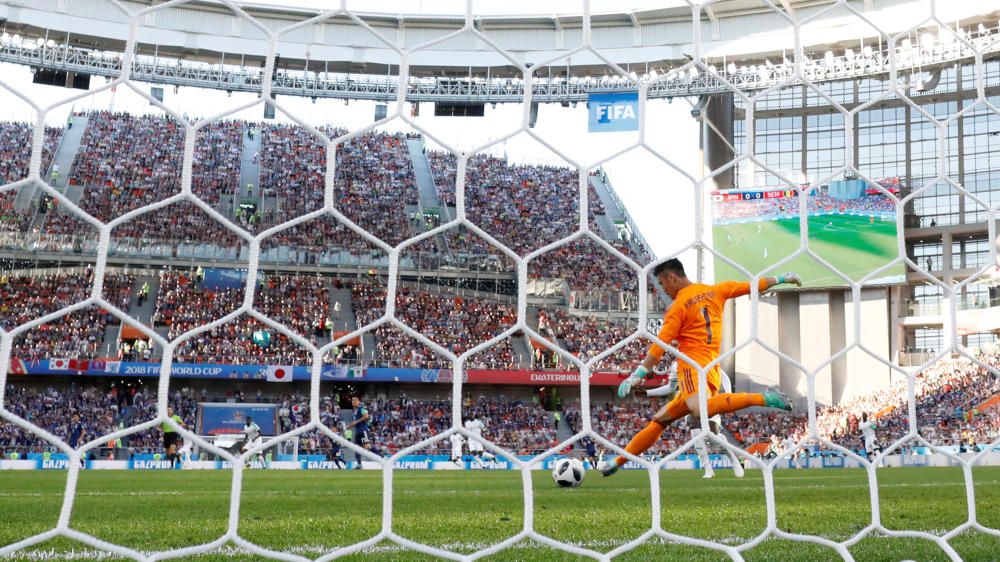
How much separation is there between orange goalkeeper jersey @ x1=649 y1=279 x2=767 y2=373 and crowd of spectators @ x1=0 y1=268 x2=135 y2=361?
44.4ft

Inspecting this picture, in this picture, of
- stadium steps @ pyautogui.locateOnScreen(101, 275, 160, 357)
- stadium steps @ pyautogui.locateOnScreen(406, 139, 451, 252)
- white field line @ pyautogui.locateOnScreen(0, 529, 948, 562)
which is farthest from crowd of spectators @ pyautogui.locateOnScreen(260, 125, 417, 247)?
white field line @ pyautogui.locateOnScreen(0, 529, 948, 562)

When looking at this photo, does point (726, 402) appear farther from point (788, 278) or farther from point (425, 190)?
point (425, 190)

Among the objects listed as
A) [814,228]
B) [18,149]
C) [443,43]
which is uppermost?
[443,43]

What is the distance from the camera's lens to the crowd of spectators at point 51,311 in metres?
16.3

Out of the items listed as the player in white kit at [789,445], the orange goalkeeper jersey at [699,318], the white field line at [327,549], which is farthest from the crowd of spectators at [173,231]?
the white field line at [327,549]

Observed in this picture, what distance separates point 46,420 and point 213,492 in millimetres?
11270

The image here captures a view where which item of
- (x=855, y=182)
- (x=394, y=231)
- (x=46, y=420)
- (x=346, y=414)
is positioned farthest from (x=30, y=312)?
(x=855, y=182)

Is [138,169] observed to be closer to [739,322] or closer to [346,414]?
[346,414]

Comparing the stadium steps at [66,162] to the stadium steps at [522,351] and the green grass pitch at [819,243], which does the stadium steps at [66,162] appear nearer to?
the stadium steps at [522,351]

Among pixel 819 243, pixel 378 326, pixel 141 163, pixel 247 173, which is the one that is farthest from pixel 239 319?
pixel 378 326

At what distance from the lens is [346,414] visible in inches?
728

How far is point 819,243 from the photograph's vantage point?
21.2 m

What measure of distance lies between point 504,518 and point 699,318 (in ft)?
4.18

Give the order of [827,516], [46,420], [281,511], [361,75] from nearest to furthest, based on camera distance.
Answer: [827,516] < [281,511] < [46,420] < [361,75]
